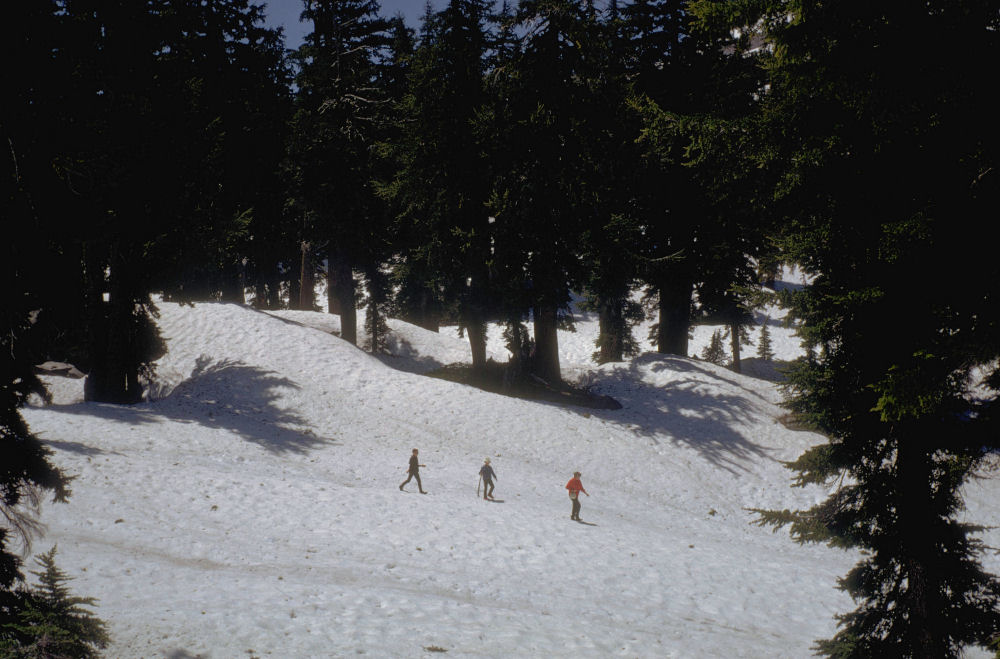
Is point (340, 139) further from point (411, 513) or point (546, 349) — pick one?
point (411, 513)

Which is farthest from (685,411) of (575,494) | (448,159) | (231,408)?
(231,408)

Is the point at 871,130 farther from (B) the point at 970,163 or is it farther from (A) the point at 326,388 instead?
(A) the point at 326,388

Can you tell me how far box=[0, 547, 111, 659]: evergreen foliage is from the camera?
5.95 metres

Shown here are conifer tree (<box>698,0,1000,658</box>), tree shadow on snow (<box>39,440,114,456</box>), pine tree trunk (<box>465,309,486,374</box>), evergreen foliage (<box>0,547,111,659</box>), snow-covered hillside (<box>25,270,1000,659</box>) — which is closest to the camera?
evergreen foliage (<box>0,547,111,659</box>)

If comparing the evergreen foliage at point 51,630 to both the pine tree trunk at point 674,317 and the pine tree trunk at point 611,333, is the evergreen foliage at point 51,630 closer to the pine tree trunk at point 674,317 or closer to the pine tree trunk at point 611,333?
the pine tree trunk at point 674,317

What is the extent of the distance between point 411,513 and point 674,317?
19098 mm

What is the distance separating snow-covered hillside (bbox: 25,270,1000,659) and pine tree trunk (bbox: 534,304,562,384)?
2.03 metres

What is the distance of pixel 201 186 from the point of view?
816 inches

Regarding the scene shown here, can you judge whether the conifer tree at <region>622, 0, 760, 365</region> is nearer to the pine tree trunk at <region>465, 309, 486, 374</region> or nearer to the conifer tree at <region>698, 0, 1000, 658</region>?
the pine tree trunk at <region>465, 309, 486, 374</region>

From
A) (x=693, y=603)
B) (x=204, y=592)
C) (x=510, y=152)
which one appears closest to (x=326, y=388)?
(x=510, y=152)

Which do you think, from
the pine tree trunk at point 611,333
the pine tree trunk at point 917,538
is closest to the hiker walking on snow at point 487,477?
the pine tree trunk at point 917,538

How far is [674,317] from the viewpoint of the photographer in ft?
97.3

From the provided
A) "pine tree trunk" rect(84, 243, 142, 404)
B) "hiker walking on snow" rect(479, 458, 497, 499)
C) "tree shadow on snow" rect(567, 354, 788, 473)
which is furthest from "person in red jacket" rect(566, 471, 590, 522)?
"pine tree trunk" rect(84, 243, 142, 404)

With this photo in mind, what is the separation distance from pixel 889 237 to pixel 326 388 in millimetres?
18890
